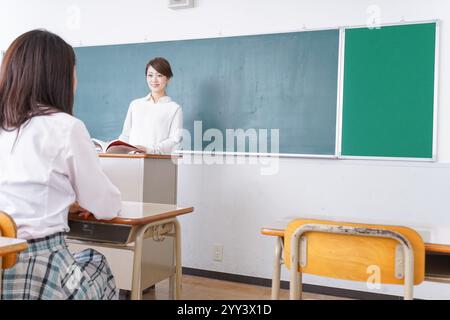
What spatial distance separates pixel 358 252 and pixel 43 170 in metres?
1.04

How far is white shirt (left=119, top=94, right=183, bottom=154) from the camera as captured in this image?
3.54m

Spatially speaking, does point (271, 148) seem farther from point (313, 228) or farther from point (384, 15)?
point (313, 228)

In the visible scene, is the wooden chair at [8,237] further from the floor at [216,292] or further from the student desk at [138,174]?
the floor at [216,292]

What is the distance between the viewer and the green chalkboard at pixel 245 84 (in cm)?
328

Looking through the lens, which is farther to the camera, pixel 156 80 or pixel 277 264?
pixel 156 80

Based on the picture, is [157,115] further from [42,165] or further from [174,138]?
[42,165]

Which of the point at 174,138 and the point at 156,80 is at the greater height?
the point at 156,80

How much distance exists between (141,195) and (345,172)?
1.41 m

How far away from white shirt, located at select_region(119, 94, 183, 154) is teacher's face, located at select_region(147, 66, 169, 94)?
8cm

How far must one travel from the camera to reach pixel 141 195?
9.53 ft

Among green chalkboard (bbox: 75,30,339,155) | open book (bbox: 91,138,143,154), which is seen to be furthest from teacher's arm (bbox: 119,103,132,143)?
open book (bbox: 91,138,143,154)

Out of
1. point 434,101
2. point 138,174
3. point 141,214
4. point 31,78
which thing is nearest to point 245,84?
point 138,174

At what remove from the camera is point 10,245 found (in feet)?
3.94

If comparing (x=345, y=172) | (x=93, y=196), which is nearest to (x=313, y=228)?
(x=93, y=196)
